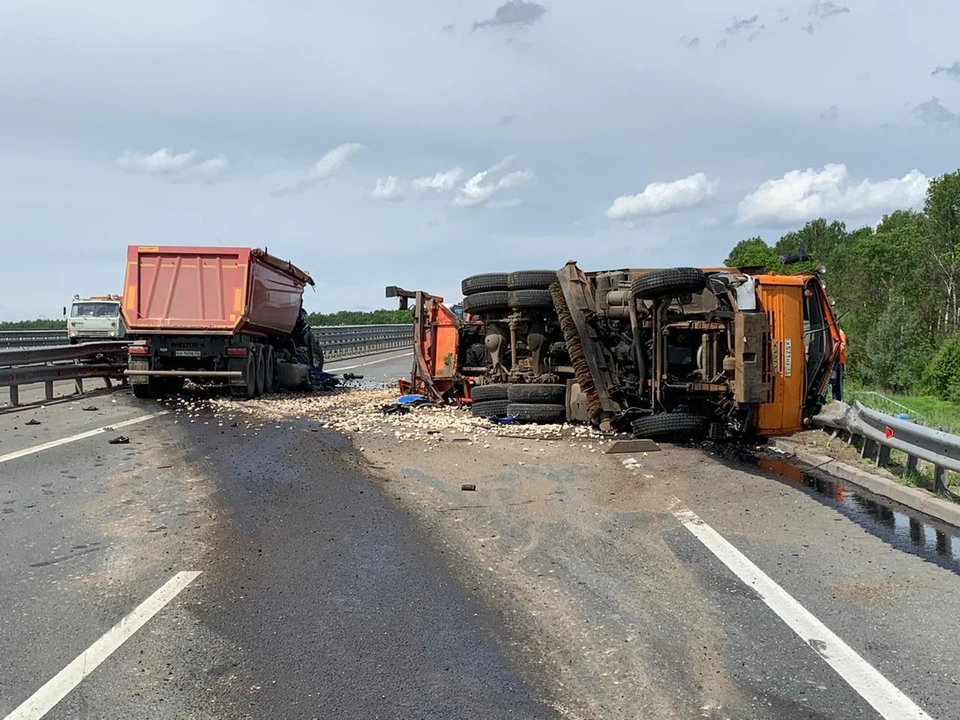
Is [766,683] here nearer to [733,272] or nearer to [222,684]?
[222,684]

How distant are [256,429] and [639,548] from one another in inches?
291

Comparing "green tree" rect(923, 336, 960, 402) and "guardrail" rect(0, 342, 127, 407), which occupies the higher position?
"guardrail" rect(0, 342, 127, 407)

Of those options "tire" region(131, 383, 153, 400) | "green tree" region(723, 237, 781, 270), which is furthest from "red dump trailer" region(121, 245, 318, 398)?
"green tree" region(723, 237, 781, 270)

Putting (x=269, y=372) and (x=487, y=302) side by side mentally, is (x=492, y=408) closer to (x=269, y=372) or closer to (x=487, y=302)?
(x=487, y=302)

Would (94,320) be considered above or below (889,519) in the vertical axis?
above

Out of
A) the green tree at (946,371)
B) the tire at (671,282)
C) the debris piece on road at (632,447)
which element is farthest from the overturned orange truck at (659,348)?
the green tree at (946,371)

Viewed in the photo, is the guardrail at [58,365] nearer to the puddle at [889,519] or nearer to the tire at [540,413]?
the tire at [540,413]

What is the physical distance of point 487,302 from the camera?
12789 millimetres

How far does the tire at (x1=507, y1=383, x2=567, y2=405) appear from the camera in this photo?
39.4ft

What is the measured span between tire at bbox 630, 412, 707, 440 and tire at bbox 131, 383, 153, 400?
9.25m

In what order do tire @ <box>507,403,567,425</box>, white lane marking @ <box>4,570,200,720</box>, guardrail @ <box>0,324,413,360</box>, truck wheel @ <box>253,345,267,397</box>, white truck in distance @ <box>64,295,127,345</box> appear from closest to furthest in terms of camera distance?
1. white lane marking @ <box>4,570,200,720</box>
2. tire @ <box>507,403,567,425</box>
3. truck wheel @ <box>253,345,267,397</box>
4. white truck in distance @ <box>64,295,127,345</box>
5. guardrail @ <box>0,324,413,360</box>

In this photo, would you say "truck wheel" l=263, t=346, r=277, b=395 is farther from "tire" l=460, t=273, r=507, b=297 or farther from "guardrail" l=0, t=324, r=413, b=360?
"guardrail" l=0, t=324, r=413, b=360

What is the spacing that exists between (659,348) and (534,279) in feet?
8.74

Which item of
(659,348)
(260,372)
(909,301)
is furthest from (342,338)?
(909,301)
